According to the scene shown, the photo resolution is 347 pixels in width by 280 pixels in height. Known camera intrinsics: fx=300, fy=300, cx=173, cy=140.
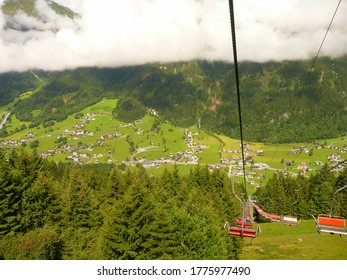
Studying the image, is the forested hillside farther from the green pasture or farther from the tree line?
the tree line

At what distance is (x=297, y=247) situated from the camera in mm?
54250

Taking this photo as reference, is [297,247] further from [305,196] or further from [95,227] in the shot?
[95,227]

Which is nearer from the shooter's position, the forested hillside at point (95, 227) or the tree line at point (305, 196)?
the forested hillside at point (95, 227)

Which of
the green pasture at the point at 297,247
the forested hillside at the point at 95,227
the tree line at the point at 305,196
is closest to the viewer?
the forested hillside at the point at 95,227

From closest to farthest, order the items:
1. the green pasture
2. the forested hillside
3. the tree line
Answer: the forested hillside
the green pasture
the tree line

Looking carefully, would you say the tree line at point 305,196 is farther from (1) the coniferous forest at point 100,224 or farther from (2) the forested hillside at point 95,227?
(2) the forested hillside at point 95,227

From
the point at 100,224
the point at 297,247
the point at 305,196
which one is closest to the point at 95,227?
the point at 100,224

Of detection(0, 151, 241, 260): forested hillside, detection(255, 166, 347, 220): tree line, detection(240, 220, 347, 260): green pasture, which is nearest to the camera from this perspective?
detection(0, 151, 241, 260): forested hillside

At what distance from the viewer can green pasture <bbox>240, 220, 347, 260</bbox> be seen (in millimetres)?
50250

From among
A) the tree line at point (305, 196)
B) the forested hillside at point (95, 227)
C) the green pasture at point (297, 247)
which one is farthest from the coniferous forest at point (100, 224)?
the tree line at point (305, 196)

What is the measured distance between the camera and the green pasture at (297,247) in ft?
165

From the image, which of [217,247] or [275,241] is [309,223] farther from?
[217,247]

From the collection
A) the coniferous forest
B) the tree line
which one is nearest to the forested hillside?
the coniferous forest

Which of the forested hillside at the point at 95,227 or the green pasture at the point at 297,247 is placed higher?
the forested hillside at the point at 95,227
